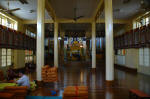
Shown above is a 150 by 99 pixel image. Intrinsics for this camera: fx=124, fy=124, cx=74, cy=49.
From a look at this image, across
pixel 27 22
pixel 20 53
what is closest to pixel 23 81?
pixel 20 53

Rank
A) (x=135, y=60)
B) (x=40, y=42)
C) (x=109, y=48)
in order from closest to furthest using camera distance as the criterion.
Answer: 1. (x=109, y=48)
2. (x=40, y=42)
3. (x=135, y=60)

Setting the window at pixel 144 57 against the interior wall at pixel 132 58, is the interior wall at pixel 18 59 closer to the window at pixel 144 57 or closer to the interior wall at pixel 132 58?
the interior wall at pixel 132 58

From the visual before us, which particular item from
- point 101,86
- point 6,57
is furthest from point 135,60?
point 6,57

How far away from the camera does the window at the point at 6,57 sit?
11413 mm

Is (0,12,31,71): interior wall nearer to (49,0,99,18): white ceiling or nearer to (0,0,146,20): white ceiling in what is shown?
(0,0,146,20): white ceiling

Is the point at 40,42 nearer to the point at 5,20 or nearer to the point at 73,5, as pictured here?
the point at 73,5

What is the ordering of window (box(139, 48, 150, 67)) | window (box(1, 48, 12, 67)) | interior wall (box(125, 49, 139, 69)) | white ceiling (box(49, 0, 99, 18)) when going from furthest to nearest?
interior wall (box(125, 49, 139, 69)) < window (box(139, 48, 150, 67)) < window (box(1, 48, 12, 67)) < white ceiling (box(49, 0, 99, 18))

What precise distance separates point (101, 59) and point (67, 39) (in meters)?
8.88

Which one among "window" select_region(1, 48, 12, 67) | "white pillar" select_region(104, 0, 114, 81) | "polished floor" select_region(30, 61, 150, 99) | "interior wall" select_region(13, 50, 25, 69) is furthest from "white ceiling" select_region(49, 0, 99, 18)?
"interior wall" select_region(13, 50, 25, 69)

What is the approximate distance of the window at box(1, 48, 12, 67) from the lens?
11413 mm

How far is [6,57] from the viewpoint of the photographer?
1206cm

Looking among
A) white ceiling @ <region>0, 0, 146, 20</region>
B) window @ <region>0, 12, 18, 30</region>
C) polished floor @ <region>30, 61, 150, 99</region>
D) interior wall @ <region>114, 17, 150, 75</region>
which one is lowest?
polished floor @ <region>30, 61, 150, 99</region>

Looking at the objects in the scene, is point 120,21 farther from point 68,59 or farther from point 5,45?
point 68,59

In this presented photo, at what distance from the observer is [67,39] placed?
28.3 meters
